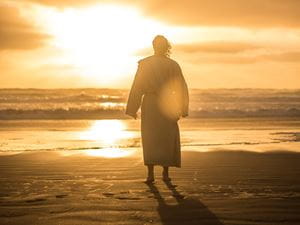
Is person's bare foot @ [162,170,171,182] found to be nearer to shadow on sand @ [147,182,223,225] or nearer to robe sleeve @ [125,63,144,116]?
robe sleeve @ [125,63,144,116]

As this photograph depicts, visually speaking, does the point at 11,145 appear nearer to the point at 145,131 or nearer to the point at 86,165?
the point at 86,165

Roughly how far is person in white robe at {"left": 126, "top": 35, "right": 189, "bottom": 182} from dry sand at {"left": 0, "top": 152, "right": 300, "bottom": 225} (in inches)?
14.9

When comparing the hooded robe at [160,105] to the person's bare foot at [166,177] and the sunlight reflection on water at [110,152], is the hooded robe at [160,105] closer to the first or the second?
the person's bare foot at [166,177]

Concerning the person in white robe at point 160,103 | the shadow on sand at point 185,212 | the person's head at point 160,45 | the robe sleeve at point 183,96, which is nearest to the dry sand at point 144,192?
the shadow on sand at point 185,212

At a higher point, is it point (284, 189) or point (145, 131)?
point (145, 131)

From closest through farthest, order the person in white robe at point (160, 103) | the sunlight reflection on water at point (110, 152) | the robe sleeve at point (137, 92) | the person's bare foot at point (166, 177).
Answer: the person's bare foot at point (166, 177) < the person in white robe at point (160, 103) < the robe sleeve at point (137, 92) < the sunlight reflection on water at point (110, 152)

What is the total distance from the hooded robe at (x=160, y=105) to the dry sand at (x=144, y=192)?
42cm

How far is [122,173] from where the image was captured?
9117mm

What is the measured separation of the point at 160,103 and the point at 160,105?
0.10ft

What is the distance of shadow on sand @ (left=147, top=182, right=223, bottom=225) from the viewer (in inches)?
206

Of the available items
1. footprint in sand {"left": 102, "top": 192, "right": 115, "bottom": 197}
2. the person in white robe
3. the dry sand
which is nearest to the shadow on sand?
the dry sand

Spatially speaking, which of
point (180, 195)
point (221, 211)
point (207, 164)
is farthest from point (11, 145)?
point (221, 211)

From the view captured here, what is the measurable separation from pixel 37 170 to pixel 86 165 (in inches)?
40.8

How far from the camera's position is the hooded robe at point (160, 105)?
845 cm
